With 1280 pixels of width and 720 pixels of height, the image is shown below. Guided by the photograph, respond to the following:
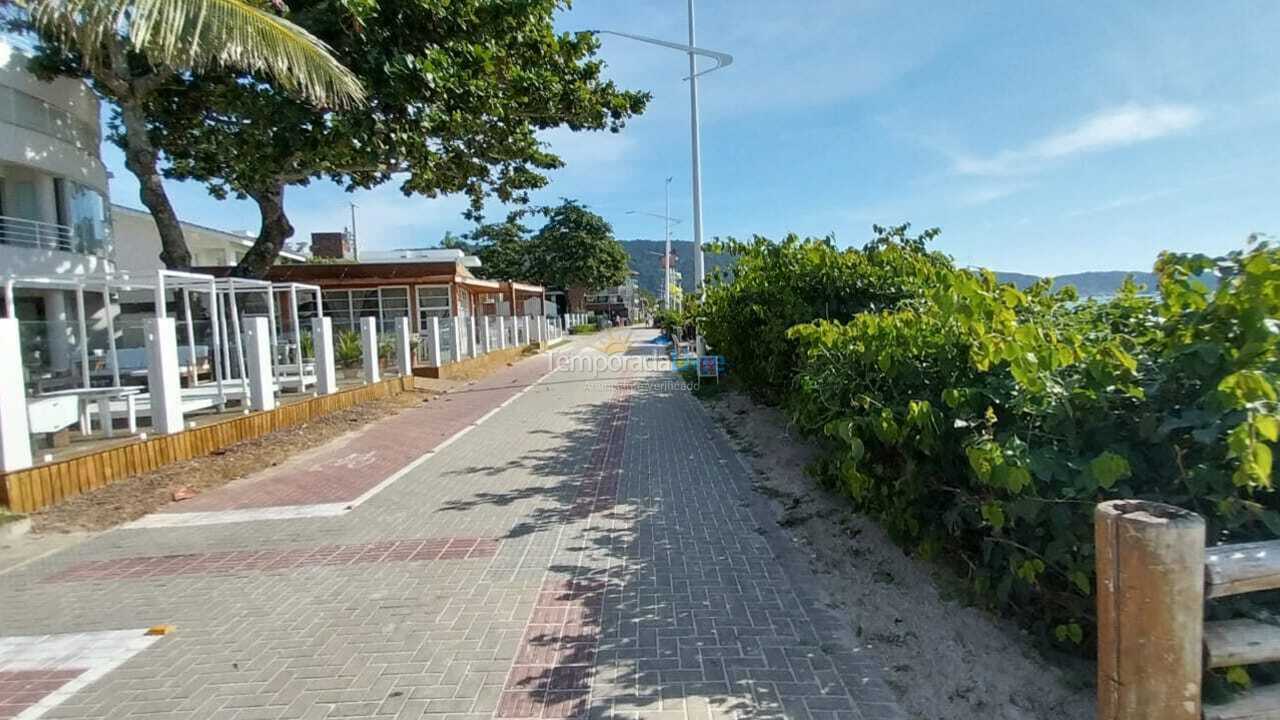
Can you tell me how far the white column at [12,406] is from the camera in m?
5.80

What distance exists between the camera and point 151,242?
2916cm

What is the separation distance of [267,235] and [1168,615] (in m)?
16.3

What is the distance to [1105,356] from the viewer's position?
9.23 ft

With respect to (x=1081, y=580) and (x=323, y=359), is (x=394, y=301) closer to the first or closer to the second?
(x=323, y=359)

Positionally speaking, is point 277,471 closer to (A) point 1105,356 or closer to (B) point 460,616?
(B) point 460,616

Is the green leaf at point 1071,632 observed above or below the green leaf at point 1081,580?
below

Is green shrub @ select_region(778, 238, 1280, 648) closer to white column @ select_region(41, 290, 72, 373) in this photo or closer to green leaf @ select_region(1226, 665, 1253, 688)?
green leaf @ select_region(1226, 665, 1253, 688)

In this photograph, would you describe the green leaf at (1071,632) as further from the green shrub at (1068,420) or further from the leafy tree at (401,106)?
the leafy tree at (401,106)

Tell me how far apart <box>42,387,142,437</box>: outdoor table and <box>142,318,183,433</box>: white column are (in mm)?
406

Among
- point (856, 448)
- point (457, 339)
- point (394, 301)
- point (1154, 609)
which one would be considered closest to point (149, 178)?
point (457, 339)

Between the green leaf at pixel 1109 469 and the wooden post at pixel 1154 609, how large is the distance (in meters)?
0.38

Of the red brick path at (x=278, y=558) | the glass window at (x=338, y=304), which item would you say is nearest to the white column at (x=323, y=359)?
the red brick path at (x=278, y=558)

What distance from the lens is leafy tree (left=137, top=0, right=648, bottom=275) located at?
37.4ft

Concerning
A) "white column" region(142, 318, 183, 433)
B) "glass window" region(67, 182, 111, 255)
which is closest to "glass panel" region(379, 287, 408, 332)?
"glass window" region(67, 182, 111, 255)
